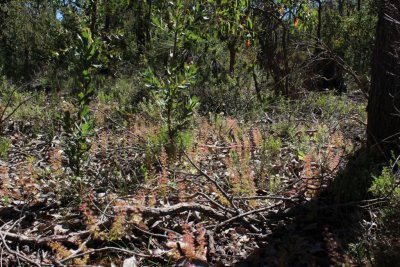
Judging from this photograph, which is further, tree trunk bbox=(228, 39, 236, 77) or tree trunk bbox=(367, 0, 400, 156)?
tree trunk bbox=(228, 39, 236, 77)

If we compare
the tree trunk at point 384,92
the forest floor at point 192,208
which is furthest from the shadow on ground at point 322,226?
the tree trunk at point 384,92

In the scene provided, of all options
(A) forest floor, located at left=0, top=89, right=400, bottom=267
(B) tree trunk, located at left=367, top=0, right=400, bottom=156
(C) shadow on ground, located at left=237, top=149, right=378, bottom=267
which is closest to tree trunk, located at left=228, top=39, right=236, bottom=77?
(A) forest floor, located at left=0, top=89, right=400, bottom=267

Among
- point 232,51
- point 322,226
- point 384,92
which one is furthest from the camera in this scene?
point 232,51

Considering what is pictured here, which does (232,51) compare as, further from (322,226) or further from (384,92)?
(322,226)

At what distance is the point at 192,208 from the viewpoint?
3.19 m

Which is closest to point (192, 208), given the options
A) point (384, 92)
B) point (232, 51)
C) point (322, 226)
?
point (322, 226)

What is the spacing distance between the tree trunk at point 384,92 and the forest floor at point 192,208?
0.32 m

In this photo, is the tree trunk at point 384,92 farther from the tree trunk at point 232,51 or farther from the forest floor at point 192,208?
the tree trunk at point 232,51

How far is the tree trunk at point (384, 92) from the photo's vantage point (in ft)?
12.4

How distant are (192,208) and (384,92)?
2065 mm

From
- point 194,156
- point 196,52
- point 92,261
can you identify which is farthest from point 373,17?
point 92,261

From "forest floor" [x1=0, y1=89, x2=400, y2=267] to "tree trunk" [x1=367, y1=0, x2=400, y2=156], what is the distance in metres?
0.32

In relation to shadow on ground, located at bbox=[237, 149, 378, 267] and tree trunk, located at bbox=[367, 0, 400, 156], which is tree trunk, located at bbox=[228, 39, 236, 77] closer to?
tree trunk, located at bbox=[367, 0, 400, 156]

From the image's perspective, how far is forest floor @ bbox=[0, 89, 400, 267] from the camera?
2.79 meters
